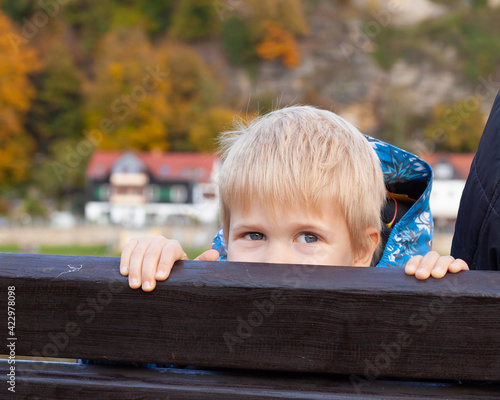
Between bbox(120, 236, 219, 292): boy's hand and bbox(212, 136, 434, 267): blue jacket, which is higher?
bbox(120, 236, 219, 292): boy's hand

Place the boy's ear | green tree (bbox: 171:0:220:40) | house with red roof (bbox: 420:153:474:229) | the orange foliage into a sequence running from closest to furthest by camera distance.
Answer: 1. the boy's ear
2. house with red roof (bbox: 420:153:474:229)
3. the orange foliage
4. green tree (bbox: 171:0:220:40)

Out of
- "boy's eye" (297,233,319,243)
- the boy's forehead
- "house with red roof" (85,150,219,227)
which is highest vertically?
the boy's forehead

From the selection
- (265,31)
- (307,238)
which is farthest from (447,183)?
(307,238)

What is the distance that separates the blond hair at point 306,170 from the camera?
3.37ft

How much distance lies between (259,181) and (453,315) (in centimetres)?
51

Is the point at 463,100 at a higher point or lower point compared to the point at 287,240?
lower

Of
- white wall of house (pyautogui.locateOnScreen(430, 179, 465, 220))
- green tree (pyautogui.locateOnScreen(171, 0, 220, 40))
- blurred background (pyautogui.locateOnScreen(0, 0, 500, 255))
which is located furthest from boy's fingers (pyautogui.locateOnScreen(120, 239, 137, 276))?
green tree (pyautogui.locateOnScreen(171, 0, 220, 40))

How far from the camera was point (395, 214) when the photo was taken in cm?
128

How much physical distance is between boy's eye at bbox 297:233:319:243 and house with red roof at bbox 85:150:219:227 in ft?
89.4

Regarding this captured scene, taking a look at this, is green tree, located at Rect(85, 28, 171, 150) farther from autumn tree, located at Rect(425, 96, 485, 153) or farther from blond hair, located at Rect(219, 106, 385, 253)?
blond hair, located at Rect(219, 106, 385, 253)

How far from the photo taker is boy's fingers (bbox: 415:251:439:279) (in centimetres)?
58

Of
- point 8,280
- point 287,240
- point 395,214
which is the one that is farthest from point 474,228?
point 8,280

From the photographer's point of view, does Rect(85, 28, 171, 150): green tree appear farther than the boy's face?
Yes

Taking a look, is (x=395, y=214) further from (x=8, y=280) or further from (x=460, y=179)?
(x=460, y=179)
